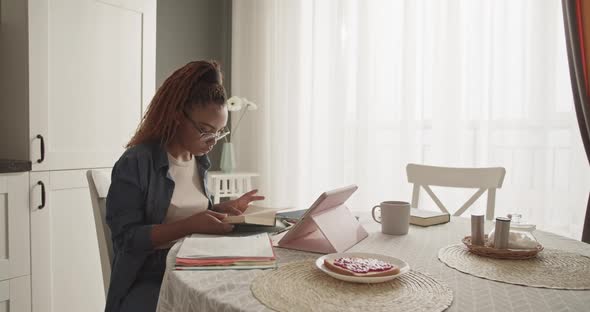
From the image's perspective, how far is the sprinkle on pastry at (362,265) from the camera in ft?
2.54

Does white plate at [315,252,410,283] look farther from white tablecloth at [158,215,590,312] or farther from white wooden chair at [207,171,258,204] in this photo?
white wooden chair at [207,171,258,204]

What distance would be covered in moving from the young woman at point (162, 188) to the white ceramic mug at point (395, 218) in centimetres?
41

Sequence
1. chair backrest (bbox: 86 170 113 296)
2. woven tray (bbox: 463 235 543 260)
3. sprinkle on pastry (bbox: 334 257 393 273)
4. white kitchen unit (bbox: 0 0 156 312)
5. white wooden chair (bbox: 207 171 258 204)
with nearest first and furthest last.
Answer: sprinkle on pastry (bbox: 334 257 393 273)
woven tray (bbox: 463 235 543 260)
chair backrest (bbox: 86 170 113 296)
white kitchen unit (bbox: 0 0 156 312)
white wooden chair (bbox: 207 171 258 204)

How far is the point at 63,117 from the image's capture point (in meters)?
2.02

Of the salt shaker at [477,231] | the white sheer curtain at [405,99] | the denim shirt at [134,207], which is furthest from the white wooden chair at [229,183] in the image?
the salt shaker at [477,231]

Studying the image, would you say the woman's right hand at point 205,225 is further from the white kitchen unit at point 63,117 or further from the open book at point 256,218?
the white kitchen unit at point 63,117

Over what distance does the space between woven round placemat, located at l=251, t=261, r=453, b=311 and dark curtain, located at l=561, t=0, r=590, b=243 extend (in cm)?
166

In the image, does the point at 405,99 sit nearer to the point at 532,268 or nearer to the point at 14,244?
the point at 532,268

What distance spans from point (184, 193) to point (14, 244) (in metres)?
0.99

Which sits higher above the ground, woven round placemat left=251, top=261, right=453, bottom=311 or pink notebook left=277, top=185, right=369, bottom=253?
pink notebook left=277, top=185, right=369, bottom=253

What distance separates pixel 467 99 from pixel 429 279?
1.86 metres

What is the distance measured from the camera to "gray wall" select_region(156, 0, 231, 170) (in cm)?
315

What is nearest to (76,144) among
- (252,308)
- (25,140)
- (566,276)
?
(25,140)

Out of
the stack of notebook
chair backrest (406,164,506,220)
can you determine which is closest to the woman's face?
the stack of notebook
